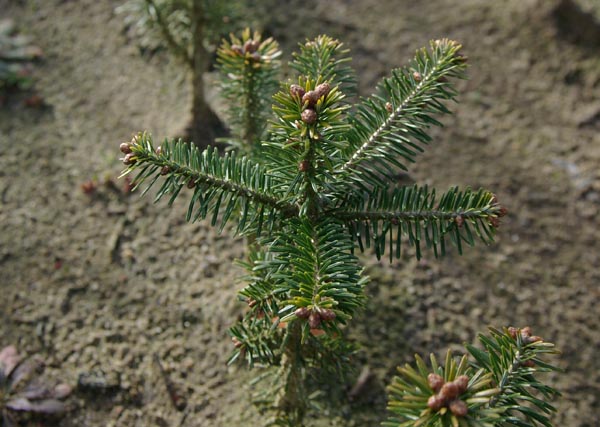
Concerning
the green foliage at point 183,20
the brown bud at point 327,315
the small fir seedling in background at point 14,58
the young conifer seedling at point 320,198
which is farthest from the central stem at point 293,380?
the small fir seedling in background at point 14,58

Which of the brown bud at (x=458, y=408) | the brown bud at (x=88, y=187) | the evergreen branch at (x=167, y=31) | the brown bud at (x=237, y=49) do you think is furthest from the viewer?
the brown bud at (x=88, y=187)

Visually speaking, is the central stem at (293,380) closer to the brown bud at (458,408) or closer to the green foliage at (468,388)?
the green foliage at (468,388)

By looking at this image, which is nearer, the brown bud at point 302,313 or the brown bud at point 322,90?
the brown bud at point 302,313

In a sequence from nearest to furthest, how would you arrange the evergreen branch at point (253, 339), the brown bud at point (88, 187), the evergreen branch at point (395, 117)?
the evergreen branch at point (395, 117) < the evergreen branch at point (253, 339) < the brown bud at point (88, 187)

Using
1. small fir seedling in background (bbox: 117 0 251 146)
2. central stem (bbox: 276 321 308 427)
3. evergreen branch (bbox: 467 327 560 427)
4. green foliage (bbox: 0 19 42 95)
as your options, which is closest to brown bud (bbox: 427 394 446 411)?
evergreen branch (bbox: 467 327 560 427)

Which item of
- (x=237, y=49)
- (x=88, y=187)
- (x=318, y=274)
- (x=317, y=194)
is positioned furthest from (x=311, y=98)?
(x=88, y=187)

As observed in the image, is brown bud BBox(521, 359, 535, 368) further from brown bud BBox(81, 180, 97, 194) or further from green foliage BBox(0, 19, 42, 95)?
green foliage BBox(0, 19, 42, 95)

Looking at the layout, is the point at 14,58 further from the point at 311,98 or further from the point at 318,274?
the point at 318,274
